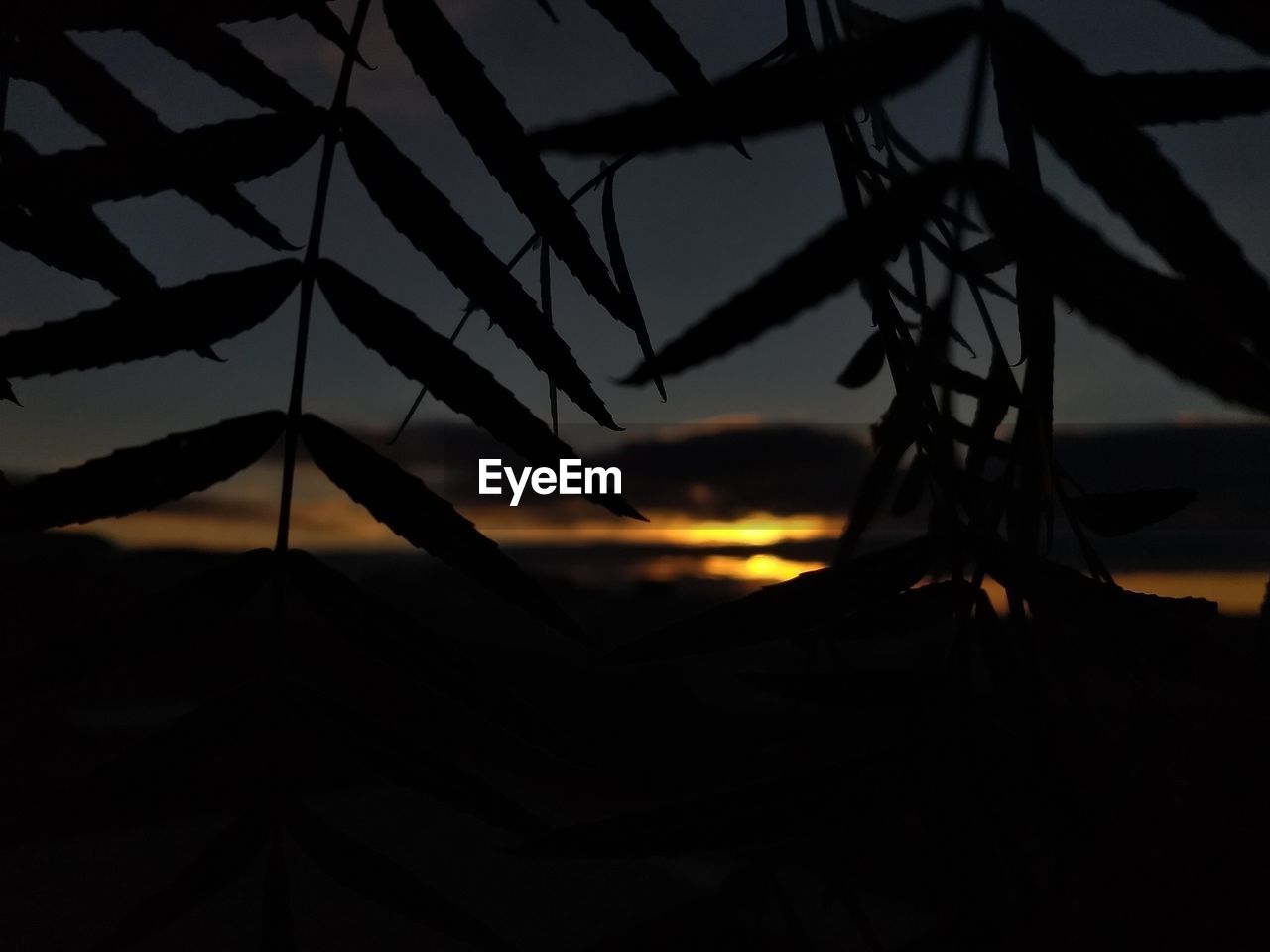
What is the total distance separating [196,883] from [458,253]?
10.9 inches

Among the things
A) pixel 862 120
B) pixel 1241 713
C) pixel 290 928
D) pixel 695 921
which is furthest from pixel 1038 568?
pixel 862 120

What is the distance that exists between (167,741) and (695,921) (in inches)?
9.1

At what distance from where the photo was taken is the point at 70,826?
381 millimetres

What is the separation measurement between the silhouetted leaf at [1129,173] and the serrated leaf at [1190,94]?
0.10 ft

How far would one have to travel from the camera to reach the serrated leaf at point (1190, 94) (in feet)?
1.02

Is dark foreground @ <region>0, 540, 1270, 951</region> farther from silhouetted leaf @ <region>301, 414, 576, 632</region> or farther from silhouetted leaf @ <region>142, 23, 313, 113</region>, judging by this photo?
silhouetted leaf @ <region>142, 23, 313, 113</region>

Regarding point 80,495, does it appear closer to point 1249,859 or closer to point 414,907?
point 414,907

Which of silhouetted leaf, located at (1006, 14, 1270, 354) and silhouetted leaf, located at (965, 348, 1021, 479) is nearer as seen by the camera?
silhouetted leaf, located at (1006, 14, 1270, 354)

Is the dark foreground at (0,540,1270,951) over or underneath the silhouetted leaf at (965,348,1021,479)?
underneath

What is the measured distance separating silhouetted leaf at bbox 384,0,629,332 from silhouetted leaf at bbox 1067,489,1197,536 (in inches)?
14.1

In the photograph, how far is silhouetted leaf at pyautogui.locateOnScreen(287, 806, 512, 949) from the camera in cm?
39

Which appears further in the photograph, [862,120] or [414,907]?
[862,120]

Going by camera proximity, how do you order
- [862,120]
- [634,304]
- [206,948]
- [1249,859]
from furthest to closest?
[206,948] < [862,120] < [634,304] < [1249,859]

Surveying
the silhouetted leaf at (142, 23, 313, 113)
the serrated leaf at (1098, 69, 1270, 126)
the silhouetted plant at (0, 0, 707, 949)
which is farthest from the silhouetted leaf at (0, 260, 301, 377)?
the serrated leaf at (1098, 69, 1270, 126)
